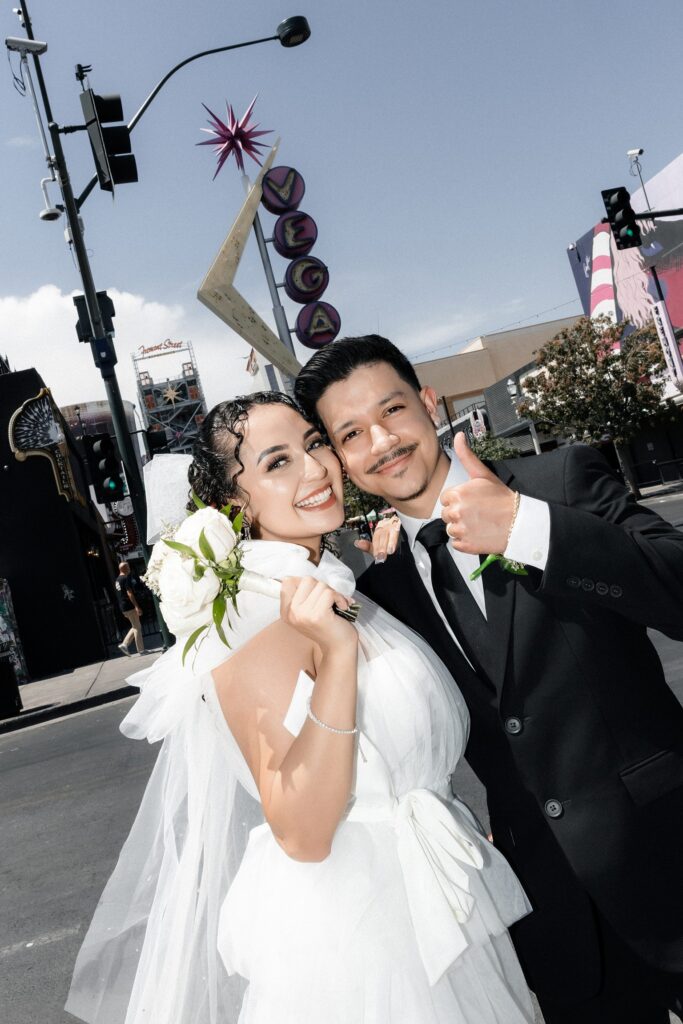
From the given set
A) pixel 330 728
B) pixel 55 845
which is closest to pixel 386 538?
pixel 330 728

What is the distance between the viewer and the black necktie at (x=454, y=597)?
2.01 meters

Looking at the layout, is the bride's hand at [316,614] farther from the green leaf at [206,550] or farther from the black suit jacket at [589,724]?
the black suit jacket at [589,724]

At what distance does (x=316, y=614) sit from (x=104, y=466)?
9885mm

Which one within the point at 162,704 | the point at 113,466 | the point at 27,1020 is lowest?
the point at 27,1020

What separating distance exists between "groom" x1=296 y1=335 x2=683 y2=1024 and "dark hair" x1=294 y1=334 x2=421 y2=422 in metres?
0.51

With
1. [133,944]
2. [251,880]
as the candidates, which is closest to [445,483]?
[251,880]

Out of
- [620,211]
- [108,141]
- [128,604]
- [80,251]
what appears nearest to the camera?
[108,141]

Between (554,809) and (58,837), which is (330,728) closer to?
(554,809)

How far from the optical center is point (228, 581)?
6.42 feet

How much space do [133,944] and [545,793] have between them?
1296 millimetres

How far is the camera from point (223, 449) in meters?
2.39

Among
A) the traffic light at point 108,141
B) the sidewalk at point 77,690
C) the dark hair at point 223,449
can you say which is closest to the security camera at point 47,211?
the traffic light at point 108,141

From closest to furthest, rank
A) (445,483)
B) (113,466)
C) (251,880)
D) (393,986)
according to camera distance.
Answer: (393,986)
(251,880)
(445,483)
(113,466)

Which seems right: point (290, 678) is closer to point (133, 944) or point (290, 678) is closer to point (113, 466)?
point (133, 944)
